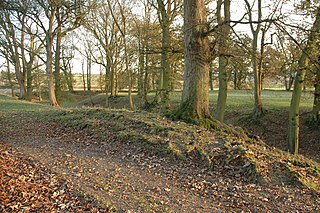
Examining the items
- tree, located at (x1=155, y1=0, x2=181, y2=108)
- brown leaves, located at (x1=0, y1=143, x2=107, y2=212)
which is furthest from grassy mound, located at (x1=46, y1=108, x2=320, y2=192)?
tree, located at (x1=155, y1=0, x2=181, y2=108)

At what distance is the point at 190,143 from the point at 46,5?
56.3 ft

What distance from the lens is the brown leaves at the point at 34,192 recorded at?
4.27m

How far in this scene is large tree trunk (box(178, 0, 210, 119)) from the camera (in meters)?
8.41

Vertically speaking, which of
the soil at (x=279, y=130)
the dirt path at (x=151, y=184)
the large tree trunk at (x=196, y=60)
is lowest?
the soil at (x=279, y=130)

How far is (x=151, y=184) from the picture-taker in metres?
5.41

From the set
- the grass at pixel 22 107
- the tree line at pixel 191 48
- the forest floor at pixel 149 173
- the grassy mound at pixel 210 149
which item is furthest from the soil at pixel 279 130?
the grass at pixel 22 107

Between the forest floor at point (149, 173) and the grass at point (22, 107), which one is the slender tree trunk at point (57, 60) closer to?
the grass at point (22, 107)

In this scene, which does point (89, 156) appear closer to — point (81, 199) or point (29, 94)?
point (81, 199)

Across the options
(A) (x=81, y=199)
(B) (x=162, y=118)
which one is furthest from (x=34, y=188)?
(B) (x=162, y=118)

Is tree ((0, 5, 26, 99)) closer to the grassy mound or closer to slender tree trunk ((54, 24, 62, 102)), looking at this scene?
slender tree trunk ((54, 24, 62, 102))

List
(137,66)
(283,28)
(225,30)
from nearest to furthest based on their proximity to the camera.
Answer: (283,28)
(225,30)
(137,66)

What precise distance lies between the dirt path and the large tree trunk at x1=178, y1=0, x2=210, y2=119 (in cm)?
250

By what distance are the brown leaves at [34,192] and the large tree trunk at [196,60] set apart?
477 cm

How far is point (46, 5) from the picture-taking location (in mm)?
19453
